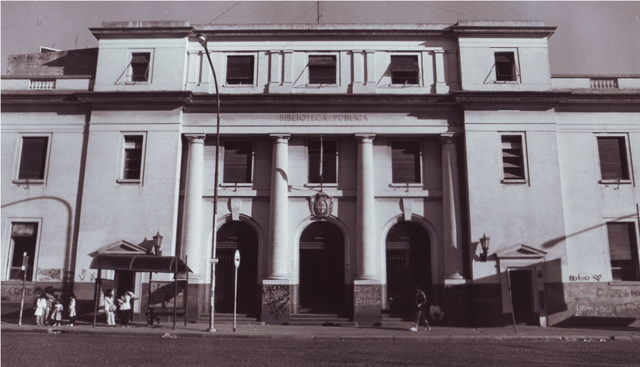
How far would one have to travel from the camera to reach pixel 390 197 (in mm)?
23828

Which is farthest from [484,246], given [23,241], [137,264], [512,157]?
[23,241]

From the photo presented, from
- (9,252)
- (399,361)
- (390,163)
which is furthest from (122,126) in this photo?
(399,361)

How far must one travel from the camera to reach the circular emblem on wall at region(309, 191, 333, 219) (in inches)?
931

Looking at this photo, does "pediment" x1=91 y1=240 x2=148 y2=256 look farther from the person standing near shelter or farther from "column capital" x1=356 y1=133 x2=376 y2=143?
"column capital" x1=356 y1=133 x2=376 y2=143

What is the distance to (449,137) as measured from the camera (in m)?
23.8

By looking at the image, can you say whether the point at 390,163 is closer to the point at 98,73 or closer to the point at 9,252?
the point at 98,73

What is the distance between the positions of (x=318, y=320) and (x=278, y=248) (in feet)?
11.9

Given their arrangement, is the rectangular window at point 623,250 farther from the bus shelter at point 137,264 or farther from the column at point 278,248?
the bus shelter at point 137,264

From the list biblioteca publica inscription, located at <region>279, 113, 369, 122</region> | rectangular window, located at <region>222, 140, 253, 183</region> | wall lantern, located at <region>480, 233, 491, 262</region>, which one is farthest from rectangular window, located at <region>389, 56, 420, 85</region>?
wall lantern, located at <region>480, 233, 491, 262</region>

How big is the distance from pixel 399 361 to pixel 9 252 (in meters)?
20.1

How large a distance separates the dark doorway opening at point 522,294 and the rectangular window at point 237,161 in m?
13.0

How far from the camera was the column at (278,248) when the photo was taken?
22.3 m

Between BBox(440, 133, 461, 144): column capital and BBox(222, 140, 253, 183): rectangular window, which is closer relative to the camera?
BBox(440, 133, 461, 144): column capital

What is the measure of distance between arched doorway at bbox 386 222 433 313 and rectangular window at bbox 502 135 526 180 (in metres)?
4.78
